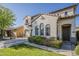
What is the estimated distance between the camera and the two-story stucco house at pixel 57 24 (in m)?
4.45

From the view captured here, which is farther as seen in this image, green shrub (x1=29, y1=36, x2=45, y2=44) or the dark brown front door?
green shrub (x1=29, y1=36, x2=45, y2=44)

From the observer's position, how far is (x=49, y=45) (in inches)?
179

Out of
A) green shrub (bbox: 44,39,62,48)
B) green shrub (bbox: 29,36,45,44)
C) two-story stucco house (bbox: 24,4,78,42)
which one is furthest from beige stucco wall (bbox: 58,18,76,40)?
green shrub (bbox: 29,36,45,44)

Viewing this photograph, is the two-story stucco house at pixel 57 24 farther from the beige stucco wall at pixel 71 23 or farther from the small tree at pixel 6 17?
the small tree at pixel 6 17

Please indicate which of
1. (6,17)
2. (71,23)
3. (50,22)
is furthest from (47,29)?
(6,17)

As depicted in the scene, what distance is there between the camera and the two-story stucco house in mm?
4445

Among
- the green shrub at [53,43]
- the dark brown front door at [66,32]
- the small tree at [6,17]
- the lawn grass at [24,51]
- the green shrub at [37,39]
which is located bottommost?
the lawn grass at [24,51]

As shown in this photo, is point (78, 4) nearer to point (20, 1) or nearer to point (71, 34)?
point (71, 34)

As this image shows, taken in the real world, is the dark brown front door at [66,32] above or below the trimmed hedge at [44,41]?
above

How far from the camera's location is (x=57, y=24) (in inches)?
178

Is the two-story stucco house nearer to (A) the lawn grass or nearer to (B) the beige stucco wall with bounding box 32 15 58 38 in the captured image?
(B) the beige stucco wall with bounding box 32 15 58 38

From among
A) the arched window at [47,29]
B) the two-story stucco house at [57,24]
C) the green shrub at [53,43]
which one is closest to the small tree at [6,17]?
the two-story stucco house at [57,24]

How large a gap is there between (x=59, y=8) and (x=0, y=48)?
1.30 m

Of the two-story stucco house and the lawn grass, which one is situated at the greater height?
the two-story stucco house
